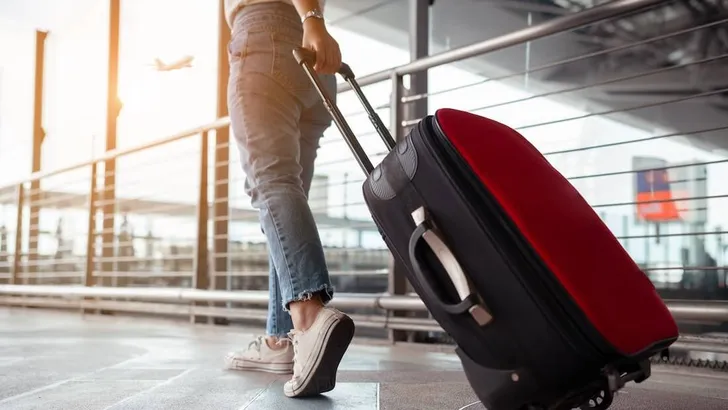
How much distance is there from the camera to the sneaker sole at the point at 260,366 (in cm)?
153

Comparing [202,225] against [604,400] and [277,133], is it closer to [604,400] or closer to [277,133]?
[277,133]

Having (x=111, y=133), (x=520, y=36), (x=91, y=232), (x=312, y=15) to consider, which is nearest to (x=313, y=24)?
(x=312, y=15)

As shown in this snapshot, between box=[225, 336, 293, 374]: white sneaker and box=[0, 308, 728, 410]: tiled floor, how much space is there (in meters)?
0.04

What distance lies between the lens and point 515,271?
821 millimetres

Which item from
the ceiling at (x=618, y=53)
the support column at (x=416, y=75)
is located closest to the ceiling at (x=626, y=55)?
the ceiling at (x=618, y=53)

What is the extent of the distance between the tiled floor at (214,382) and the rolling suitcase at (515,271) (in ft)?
1.17

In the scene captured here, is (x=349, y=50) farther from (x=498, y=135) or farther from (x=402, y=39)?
(x=498, y=135)

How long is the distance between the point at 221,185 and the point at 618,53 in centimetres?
232

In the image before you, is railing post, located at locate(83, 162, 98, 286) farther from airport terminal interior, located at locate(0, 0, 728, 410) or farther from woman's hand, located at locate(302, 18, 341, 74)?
woman's hand, located at locate(302, 18, 341, 74)

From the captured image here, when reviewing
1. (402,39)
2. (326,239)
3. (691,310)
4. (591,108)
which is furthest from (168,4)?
(691,310)

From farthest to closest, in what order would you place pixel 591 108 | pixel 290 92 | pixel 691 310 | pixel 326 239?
pixel 326 239, pixel 591 108, pixel 691 310, pixel 290 92

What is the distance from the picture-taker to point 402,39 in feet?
11.0

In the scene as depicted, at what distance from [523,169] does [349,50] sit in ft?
9.24

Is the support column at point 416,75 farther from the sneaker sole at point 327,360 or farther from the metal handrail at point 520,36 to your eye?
the sneaker sole at point 327,360
